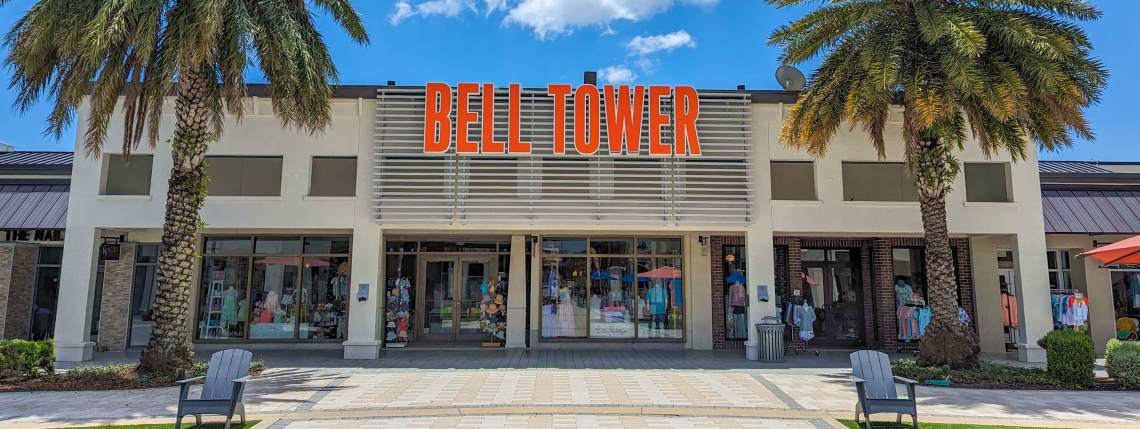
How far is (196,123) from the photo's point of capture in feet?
39.5

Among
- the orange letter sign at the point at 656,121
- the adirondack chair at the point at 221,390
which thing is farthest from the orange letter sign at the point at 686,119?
the adirondack chair at the point at 221,390

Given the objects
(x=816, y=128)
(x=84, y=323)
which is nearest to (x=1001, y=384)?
(x=816, y=128)

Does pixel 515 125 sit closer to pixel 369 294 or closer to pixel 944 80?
pixel 369 294

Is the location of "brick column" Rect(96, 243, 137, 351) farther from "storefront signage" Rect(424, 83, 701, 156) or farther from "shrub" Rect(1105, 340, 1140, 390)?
"shrub" Rect(1105, 340, 1140, 390)

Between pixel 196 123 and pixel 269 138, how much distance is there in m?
3.75

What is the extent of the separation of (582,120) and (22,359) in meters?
11.3

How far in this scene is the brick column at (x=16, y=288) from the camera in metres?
16.2

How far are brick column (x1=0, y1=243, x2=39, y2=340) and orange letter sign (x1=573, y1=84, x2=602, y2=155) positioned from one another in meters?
14.0

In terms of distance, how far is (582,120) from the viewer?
15.3 meters

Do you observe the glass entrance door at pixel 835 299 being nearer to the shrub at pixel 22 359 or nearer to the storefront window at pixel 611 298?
the storefront window at pixel 611 298

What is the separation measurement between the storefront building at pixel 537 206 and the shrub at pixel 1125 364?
3.91 metres

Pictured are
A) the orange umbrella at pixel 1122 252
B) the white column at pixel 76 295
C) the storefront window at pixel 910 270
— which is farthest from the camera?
the storefront window at pixel 910 270

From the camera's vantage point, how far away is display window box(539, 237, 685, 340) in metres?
17.6

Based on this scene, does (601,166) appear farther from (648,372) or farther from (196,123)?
(196,123)
